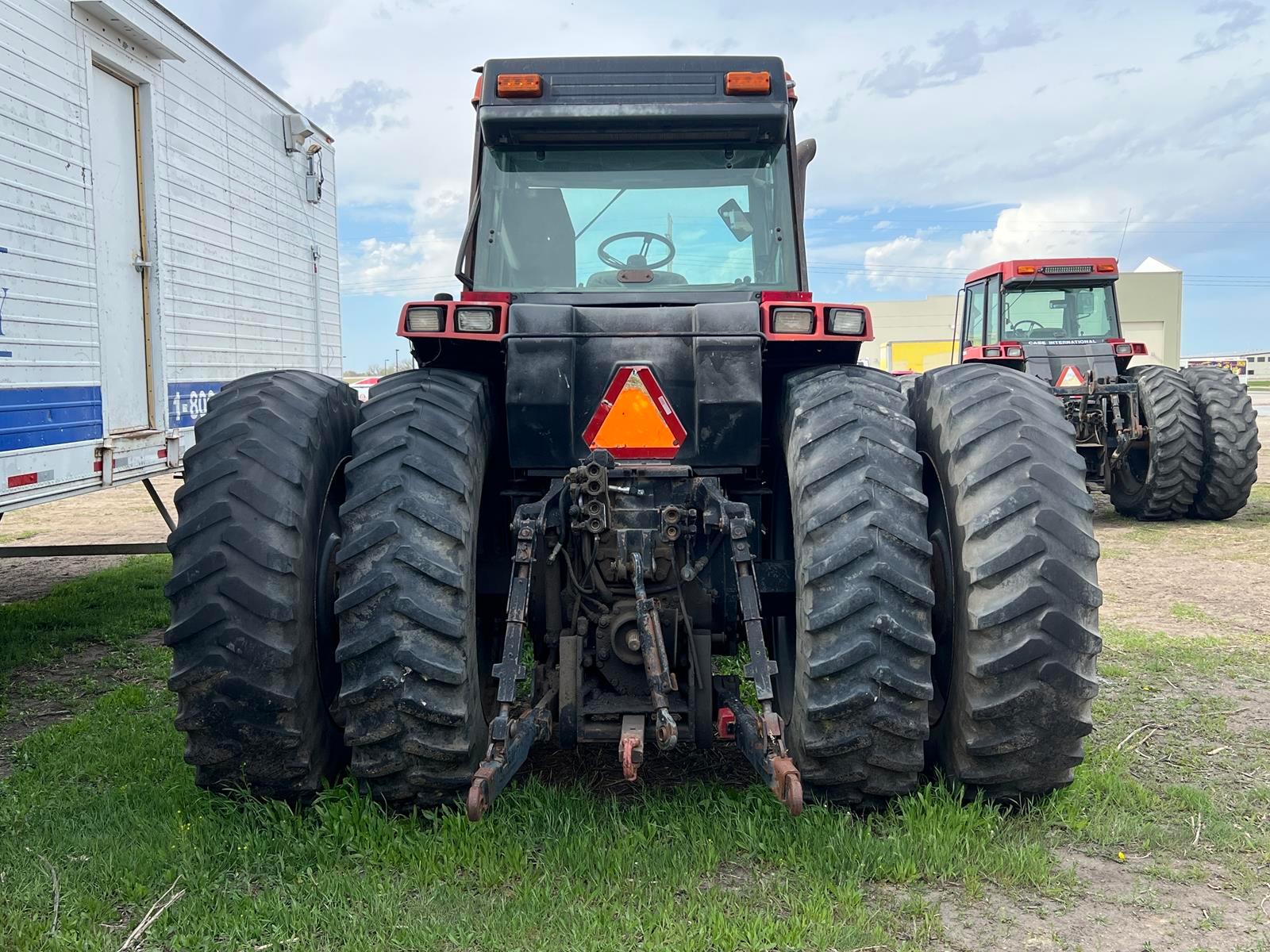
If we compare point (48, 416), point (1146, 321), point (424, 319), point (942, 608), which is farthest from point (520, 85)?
point (1146, 321)

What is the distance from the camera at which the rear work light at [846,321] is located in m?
3.64

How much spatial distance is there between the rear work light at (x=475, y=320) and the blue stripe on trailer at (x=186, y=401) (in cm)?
360

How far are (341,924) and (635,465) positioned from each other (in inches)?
67.5

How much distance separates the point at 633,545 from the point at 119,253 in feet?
14.8

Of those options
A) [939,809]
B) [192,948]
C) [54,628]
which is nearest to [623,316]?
[939,809]

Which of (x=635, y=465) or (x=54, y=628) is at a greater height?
(x=635, y=465)

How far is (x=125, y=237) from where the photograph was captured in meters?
6.35

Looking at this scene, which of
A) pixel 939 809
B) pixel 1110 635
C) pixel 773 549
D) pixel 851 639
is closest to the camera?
pixel 851 639

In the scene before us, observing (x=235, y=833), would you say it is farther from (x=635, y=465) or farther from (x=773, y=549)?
(x=773, y=549)

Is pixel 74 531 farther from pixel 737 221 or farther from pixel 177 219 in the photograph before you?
pixel 737 221

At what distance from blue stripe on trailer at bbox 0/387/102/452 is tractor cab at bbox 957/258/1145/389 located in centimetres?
984

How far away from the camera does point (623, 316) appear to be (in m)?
3.83

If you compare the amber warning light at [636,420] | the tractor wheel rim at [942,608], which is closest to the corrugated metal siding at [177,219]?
the amber warning light at [636,420]

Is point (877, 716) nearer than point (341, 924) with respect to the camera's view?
No
